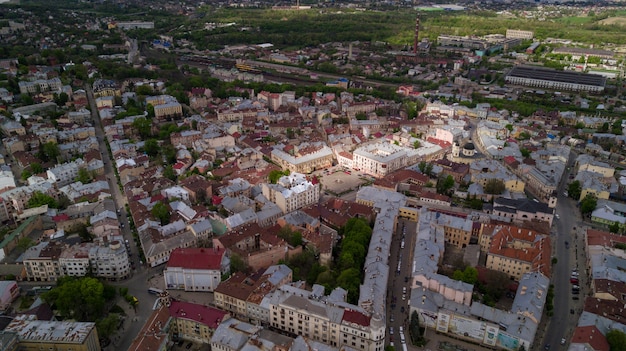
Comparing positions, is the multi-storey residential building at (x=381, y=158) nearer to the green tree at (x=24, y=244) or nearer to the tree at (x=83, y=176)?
A: the tree at (x=83, y=176)

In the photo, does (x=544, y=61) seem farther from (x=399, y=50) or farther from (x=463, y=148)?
(x=463, y=148)

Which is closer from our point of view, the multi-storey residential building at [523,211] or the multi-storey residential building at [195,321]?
the multi-storey residential building at [195,321]

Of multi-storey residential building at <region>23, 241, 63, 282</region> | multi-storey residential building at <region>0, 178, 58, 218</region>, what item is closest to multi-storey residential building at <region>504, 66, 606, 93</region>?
multi-storey residential building at <region>0, 178, 58, 218</region>

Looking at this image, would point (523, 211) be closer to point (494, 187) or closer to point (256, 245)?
point (494, 187)

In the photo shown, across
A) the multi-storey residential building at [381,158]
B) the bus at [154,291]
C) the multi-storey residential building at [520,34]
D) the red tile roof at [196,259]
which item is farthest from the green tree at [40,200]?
the multi-storey residential building at [520,34]

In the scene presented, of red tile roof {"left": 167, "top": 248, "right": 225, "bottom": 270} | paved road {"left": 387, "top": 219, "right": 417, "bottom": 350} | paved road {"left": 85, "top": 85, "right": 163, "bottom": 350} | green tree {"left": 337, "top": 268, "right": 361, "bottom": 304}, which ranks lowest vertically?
paved road {"left": 387, "top": 219, "right": 417, "bottom": 350}

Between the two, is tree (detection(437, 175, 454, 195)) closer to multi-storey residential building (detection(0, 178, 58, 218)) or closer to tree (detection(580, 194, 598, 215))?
tree (detection(580, 194, 598, 215))
